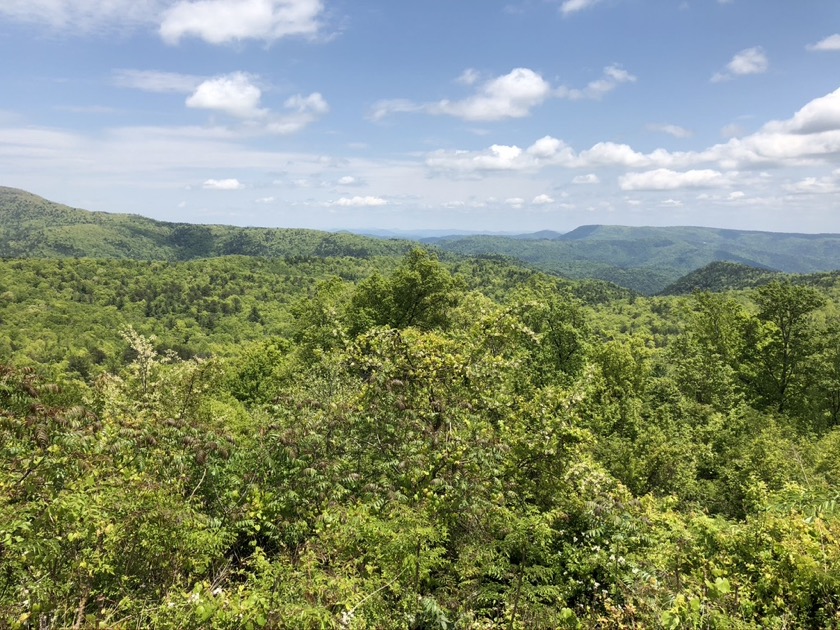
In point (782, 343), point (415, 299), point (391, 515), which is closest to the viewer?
point (391, 515)

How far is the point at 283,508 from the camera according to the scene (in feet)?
32.4

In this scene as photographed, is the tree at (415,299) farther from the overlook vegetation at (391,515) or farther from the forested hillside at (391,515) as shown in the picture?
the overlook vegetation at (391,515)

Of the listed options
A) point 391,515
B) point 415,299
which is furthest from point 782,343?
point 391,515

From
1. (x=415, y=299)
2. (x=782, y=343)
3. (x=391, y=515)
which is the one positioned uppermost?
(x=415, y=299)

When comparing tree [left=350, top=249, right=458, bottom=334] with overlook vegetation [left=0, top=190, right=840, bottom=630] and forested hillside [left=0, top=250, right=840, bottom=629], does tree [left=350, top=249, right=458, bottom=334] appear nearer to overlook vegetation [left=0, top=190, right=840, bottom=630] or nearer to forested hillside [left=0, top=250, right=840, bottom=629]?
forested hillside [left=0, top=250, right=840, bottom=629]

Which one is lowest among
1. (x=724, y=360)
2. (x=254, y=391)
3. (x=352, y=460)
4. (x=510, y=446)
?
(x=254, y=391)

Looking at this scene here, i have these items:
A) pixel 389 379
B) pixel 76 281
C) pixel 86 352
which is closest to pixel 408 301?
pixel 389 379

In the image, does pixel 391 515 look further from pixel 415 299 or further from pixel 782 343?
pixel 782 343

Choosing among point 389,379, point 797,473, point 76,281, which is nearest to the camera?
point 389,379

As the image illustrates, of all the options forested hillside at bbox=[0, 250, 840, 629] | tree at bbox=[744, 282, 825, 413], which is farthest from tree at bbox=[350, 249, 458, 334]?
tree at bbox=[744, 282, 825, 413]

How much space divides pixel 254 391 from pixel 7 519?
109ft

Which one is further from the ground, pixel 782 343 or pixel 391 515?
pixel 391 515

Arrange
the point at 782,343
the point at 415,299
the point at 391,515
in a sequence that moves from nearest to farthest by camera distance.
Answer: the point at 391,515 → the point at 415,299 → the point at 782,343

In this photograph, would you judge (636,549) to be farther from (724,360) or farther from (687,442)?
(724,360)
